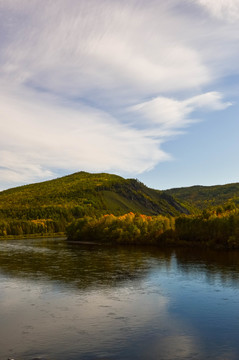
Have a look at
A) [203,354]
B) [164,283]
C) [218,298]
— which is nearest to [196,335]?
[203,354]

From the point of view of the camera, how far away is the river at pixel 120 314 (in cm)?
2952

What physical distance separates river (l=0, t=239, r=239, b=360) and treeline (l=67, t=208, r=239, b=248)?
44.6m

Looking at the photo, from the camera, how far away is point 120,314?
132 feet

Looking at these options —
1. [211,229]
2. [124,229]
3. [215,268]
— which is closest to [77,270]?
[215,268]

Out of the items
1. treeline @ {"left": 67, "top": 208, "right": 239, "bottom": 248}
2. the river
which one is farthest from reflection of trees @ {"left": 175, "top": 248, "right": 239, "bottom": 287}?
treeline @ {"left": 67, "top": 208, "right": 239, "bottom": 248}

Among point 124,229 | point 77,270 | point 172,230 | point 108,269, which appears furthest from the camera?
point 124,229

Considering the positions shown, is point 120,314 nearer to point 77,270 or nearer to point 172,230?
point 77,270

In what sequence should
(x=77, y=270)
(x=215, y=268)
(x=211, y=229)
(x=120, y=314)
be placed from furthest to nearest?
(x=211, y=229) < (x=77, y=270) < (x=215, y=268) < (x=120, y=314)

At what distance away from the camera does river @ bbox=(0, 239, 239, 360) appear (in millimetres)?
29516

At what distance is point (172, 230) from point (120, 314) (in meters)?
99.3

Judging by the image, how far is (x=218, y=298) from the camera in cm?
4797

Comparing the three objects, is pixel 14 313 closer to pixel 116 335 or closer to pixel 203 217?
pixel 116 335

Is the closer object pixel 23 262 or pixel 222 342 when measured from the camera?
pixel 222 342

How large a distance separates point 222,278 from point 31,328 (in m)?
37.4
